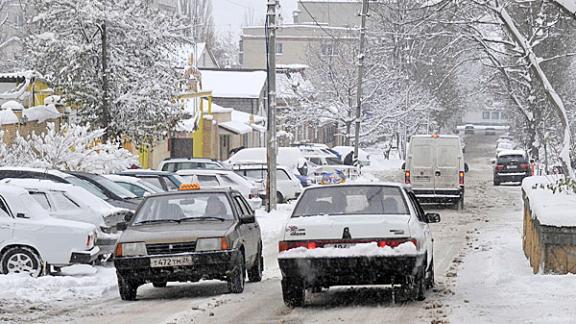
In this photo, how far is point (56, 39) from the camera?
32469 mm

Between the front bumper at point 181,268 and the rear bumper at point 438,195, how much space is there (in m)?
19.0

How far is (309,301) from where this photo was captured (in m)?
13.2

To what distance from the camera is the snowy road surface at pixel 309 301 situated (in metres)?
11.4

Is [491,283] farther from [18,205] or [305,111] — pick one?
[305,111]

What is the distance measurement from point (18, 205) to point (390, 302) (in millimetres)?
6329

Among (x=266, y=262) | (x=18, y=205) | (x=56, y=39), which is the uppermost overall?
(x=56, y=39)

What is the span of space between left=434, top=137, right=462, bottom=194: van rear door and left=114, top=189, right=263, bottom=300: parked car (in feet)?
58.9

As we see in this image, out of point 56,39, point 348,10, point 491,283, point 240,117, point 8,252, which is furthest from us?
point 348,10

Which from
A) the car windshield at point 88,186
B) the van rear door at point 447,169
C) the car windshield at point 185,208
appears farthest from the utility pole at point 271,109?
the car windshield at point 185,208

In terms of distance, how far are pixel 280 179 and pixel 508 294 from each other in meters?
23.5

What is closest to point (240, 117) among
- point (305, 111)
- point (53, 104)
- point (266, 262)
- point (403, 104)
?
point (305, 111)

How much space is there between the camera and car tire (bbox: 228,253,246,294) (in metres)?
14.1

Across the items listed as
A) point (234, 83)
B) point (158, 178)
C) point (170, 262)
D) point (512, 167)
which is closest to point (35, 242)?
point (170, 262)

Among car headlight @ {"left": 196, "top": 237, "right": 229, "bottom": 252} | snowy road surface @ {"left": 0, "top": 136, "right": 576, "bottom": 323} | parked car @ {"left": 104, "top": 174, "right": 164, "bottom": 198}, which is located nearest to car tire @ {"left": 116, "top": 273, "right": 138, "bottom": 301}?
snowy road surface @ {"left": 0, "top": 136, "right": 576, "bottom": 323}
